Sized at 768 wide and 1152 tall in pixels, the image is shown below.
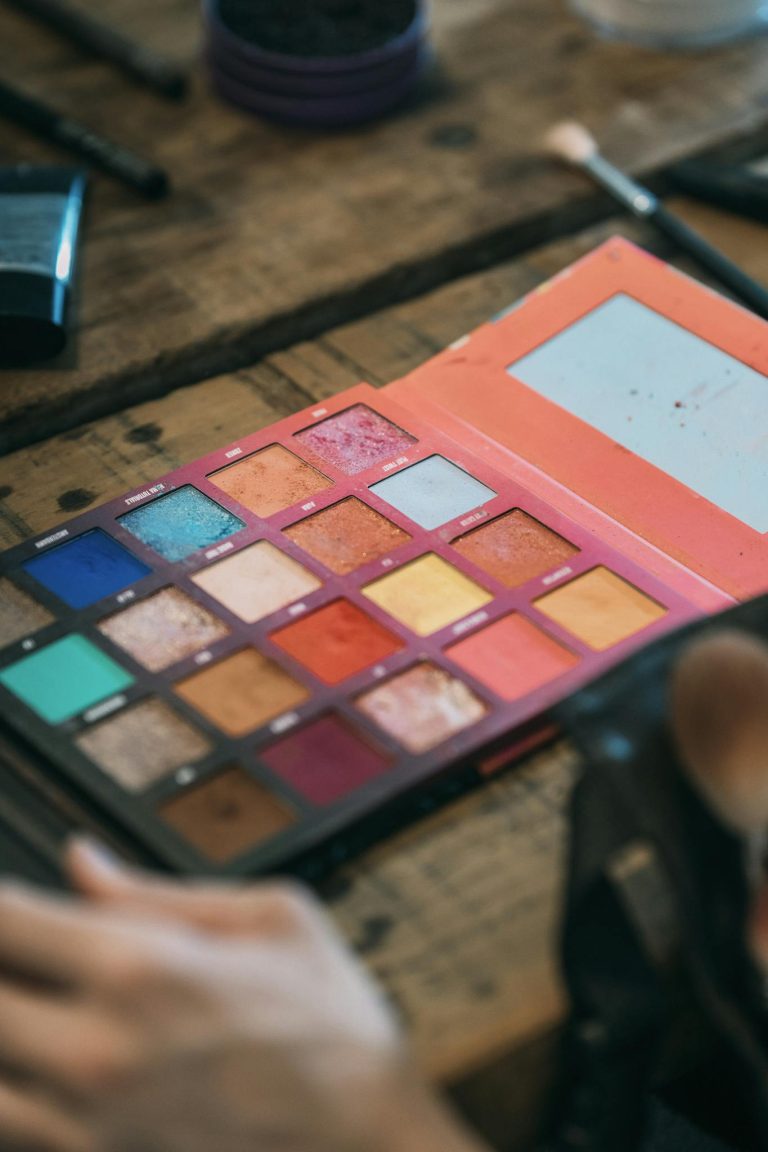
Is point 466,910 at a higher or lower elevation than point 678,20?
lower

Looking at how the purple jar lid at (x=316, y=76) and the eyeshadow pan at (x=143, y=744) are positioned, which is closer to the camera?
the eyeshadow pan at (x=143, y=744)

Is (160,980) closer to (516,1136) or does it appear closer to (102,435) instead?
(516,1136)

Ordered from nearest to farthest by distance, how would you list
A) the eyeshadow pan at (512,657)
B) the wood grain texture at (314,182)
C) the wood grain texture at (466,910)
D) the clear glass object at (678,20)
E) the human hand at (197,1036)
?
the human hand at (197,1036) → the wood grain texture at (466,910) → the eyeshadow pan at (512,657) → the wood grain texture at (314,182) → the clear glass object at (678,20)

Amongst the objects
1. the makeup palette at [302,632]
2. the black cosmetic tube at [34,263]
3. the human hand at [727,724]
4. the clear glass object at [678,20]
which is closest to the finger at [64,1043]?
the makeup palette at [302,632]

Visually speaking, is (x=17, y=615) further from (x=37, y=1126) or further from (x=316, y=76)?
(x=316, y=76)

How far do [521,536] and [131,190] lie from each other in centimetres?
43

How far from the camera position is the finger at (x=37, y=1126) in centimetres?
47

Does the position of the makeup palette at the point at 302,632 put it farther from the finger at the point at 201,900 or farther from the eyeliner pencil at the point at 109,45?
the eyeliner pencil at the point at 109,45

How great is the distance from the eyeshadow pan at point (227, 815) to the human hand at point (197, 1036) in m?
0.08

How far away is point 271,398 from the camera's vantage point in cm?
85

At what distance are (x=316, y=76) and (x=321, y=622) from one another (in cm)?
49

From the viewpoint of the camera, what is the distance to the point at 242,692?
26.0 inches

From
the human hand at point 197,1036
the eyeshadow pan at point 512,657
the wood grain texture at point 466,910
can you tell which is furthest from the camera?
the eyeshadow pan at point 512,657

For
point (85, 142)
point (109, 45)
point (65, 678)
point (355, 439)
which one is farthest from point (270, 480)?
point (109, 45)
